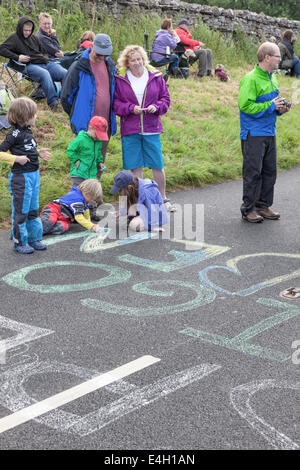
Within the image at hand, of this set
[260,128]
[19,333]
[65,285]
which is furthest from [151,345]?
[260,128]

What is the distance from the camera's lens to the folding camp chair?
10.1 meters

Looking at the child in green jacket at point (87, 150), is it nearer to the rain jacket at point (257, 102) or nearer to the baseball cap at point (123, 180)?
the baseball cap at point (123, 180)

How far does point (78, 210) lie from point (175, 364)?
3.08 m

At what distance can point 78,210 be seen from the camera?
244 inches

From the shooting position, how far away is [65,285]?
15.6 ft

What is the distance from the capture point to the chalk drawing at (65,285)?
4664 mm

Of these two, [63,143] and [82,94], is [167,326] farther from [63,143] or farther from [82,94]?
[63,143]

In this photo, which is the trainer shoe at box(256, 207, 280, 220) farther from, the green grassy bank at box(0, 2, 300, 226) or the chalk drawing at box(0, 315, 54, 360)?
the chalk drawing at box(0, 315, 54, 360)

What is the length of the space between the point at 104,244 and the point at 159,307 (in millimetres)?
1772

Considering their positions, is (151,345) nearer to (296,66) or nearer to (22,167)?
(22,167)

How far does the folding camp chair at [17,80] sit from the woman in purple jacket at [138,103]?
149 inches

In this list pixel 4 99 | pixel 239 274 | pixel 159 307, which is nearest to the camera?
pixel 159 307

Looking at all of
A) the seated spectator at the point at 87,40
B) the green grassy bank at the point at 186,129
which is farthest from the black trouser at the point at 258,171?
the seated spectator at the point at 87,40

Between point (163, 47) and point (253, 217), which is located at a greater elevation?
point (163, 47)
